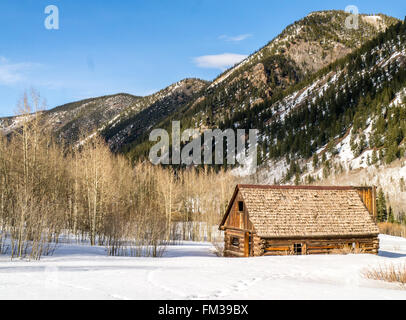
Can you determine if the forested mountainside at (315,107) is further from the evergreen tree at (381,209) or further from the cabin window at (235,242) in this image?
the cabin window at (235,242)

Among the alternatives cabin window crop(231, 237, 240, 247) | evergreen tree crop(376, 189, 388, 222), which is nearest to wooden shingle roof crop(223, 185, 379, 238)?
cabin window crop(231, 237, 240, 247)

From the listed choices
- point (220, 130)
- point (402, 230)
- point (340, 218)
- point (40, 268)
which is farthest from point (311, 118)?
point (40, 268)

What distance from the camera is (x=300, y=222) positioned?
24.7 m

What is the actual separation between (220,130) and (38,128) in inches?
4420

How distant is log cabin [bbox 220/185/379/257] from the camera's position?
79.3ft

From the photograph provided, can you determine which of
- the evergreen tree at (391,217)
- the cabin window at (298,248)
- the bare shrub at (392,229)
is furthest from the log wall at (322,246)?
the evergreen tree at (391,217)

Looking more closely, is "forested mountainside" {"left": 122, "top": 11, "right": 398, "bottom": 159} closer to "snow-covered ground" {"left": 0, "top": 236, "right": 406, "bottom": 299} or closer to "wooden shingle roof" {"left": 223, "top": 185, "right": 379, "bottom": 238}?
"wooden shingle roof" {"left": 223, "top": 185, "right": 379, "bottom": 238}

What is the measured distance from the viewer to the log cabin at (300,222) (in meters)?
24.2

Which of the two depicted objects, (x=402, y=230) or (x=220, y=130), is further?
(x=220, y=130)

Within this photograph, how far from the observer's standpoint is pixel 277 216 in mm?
24672

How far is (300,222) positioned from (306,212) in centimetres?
110

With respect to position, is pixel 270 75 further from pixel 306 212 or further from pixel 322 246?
pixel 322 246

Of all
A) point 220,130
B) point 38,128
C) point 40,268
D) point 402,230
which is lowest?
point 402,230
